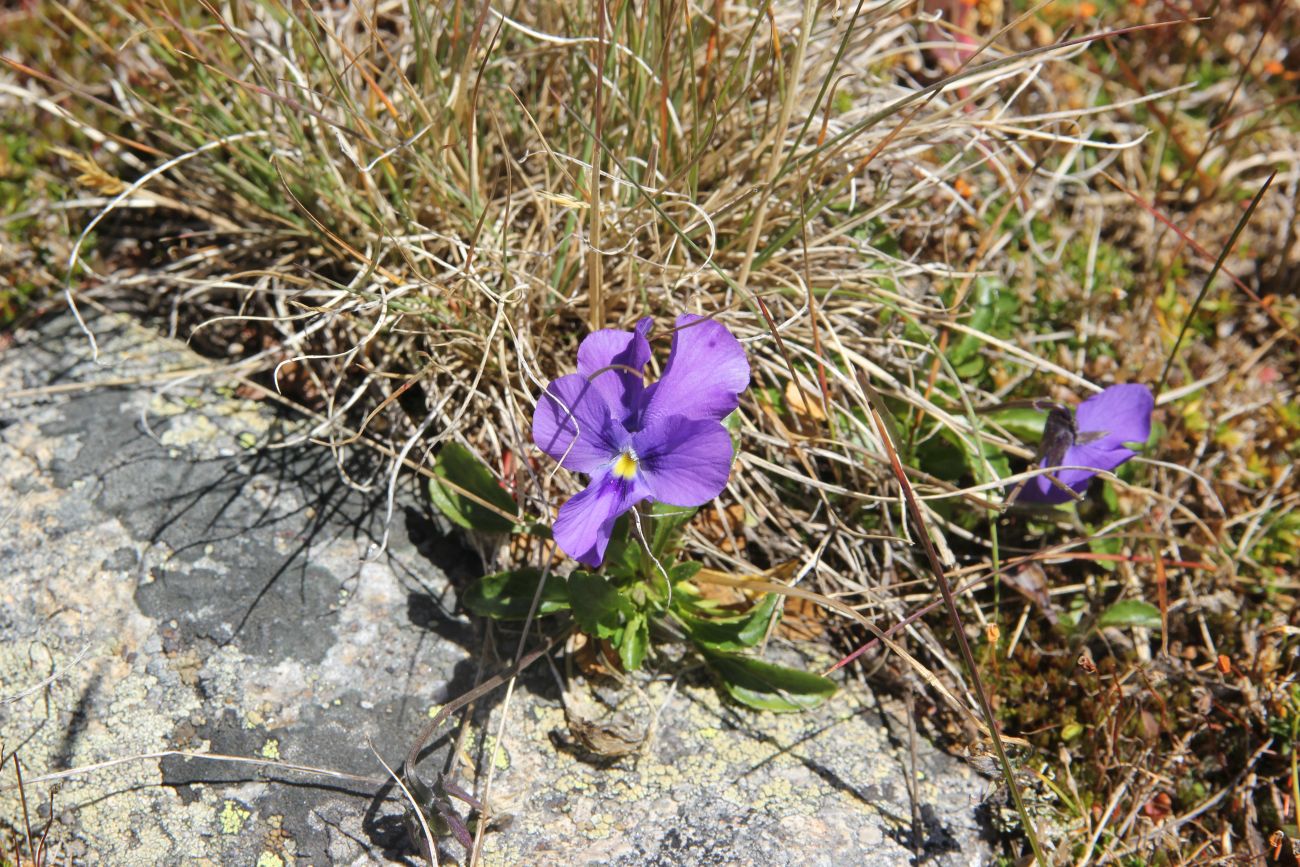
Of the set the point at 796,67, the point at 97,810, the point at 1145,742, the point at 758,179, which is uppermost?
the point at 796,67

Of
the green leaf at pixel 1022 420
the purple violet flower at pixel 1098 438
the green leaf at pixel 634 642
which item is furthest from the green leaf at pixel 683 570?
the green leaf at pixel 1022 420

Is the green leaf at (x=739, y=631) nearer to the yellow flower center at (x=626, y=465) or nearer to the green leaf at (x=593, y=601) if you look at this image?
the green leaf at (x=593, y=601)

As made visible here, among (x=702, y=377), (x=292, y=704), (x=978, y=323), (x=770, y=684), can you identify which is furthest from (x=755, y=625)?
(x=978, y=323)

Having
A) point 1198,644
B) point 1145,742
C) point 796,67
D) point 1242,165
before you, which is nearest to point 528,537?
point 796,67

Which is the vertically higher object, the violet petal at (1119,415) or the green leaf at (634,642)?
the violet petal at (1119,415)

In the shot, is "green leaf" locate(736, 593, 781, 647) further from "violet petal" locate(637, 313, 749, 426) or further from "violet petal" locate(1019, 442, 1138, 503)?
"violet petal" locate(1019, 442, 1138, 503)

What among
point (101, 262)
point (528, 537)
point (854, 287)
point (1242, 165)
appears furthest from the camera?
point (1242, 165)

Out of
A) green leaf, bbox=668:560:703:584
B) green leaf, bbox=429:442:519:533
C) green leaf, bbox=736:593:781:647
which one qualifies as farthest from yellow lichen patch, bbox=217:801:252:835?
green leaf, bbox=736:593:781:647

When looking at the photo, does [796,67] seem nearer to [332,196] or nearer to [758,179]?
[758,179]
